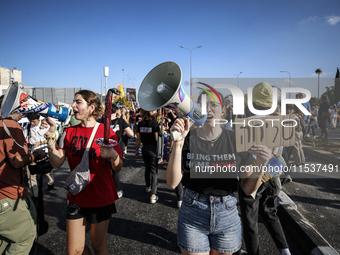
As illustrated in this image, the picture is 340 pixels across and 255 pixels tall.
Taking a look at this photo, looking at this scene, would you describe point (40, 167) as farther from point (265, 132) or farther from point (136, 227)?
point (265, 132)

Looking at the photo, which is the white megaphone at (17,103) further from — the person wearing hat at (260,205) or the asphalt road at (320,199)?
the asphalt road at (320,199)

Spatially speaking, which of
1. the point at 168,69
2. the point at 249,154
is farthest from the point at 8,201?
the point at 249,154

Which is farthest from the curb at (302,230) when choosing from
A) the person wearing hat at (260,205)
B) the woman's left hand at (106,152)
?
the woman's left hand at (106,152)

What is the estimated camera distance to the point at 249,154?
156 centimetres

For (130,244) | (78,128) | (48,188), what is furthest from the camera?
(48,188)

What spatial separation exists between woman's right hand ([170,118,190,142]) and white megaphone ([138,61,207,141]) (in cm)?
4

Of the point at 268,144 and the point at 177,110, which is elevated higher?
the point at 177,110

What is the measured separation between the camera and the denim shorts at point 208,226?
1.50 metres

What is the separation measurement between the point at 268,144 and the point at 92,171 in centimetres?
162

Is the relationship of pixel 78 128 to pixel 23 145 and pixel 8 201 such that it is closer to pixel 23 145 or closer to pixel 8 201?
pixel 23 145

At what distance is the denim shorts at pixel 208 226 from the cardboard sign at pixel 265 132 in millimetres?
470

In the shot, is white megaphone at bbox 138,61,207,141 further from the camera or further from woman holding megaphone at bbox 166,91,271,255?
the camera

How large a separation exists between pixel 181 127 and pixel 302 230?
250 cm

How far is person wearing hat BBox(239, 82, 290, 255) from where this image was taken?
1.96 m
